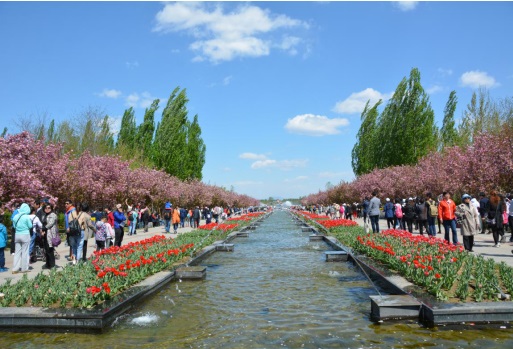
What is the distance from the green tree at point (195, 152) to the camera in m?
53.1

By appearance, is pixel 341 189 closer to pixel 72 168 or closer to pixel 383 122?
pixel 383 122

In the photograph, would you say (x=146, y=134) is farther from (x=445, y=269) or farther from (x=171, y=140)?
(x=445, y=269)

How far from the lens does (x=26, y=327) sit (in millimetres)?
6723

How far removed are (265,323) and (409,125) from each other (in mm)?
43325

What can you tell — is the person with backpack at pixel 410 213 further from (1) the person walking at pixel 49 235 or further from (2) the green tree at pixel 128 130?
(2) the green tree at pixel 128 130

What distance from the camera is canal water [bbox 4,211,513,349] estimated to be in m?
6.00

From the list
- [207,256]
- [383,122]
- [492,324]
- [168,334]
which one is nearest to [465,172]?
[207,256]

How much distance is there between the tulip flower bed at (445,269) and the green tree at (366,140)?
→ 4739 cm

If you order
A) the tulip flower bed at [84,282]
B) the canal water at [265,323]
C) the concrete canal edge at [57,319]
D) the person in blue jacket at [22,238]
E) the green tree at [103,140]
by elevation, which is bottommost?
the canal water at [265,323]

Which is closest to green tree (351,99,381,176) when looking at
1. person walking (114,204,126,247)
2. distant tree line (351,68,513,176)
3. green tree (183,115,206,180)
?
distant tree line (351,68,513,176)

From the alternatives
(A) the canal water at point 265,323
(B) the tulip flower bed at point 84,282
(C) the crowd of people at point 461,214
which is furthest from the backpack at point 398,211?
(B) the tulip flower bed at point 84,282

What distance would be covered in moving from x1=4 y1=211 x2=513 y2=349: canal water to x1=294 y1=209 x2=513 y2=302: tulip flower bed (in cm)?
86

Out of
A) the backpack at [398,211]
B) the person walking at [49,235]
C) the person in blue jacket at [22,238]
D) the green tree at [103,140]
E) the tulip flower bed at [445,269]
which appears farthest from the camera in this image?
the green tree at [103,140]

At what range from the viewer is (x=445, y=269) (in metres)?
8.41
